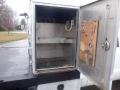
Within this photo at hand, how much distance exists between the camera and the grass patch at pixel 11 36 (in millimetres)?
1986

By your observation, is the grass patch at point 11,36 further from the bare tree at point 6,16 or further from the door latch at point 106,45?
the door latch at point 106,45

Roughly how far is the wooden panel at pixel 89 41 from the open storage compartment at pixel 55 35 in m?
0.13

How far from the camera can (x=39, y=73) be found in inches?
45.2

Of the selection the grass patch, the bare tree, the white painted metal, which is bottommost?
the white painted metal

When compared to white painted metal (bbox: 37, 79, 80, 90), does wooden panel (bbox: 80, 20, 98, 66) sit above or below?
above

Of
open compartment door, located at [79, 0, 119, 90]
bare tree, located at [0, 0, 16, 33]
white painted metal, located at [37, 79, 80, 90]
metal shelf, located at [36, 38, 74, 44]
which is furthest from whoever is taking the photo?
bare tree, located at [0, 0, 16, 33]

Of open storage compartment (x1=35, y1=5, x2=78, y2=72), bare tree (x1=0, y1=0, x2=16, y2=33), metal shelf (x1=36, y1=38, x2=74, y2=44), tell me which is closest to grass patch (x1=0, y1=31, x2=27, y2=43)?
bare tree (x1=0, y1=0, x2=16, y2=33)

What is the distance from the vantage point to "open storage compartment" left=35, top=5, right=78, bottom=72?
4.43 ft

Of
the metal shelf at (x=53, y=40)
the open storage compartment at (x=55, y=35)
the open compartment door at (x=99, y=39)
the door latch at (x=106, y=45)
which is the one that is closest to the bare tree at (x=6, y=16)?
the open storage compartment at (x=55, y=35)

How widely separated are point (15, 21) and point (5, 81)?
48.1 inches

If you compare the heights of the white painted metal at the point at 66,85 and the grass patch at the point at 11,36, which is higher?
the grass patch at the point at 11,36

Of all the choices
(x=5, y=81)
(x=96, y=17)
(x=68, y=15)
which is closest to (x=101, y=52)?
(x=96, y=17)

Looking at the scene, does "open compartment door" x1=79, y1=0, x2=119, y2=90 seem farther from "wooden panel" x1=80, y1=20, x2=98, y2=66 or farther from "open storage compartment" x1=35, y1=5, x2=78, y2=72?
"open storage compartment" x1=35, y1=5, x2=78, y2=72

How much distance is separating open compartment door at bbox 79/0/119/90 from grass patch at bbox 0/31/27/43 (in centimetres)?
107
